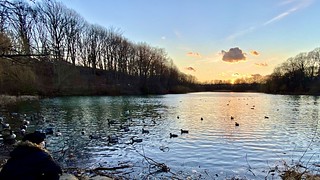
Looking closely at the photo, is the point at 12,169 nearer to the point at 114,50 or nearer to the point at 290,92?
the point at 114,50

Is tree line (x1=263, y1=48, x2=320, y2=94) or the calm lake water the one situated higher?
tree line (x1=263, y1=48, x2=320, y2=94)

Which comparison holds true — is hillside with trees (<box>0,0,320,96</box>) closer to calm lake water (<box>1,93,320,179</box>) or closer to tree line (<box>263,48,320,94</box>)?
tree line (<box>263,48,320,94</box>)

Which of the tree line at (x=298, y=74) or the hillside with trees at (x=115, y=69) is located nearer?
the hillside with trees at (x=115, y=69)

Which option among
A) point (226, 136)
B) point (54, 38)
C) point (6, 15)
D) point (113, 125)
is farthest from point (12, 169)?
point (54, 38)

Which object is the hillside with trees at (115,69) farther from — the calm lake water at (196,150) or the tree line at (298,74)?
the calm lake water at (196,150)

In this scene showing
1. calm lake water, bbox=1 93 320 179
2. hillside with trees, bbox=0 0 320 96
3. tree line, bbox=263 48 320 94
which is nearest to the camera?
calm lake water, bbox=1 93 320 179

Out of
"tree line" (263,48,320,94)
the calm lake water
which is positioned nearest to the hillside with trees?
"tree line" (263,48,320,94)

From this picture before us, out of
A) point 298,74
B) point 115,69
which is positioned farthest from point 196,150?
point 298,74

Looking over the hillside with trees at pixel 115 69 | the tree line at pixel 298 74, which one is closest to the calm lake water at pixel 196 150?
the hillside with trees at pixel 115 69

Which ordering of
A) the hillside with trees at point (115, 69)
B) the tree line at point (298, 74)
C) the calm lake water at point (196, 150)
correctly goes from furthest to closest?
the tree line at point (298, 74), the hillside with trees at point (115, 69), the calm lake water at point (196, 150)

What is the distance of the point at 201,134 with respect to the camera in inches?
737

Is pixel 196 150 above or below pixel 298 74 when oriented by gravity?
below

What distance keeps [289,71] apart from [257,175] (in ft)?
343

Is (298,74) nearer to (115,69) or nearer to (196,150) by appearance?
(115,69)
